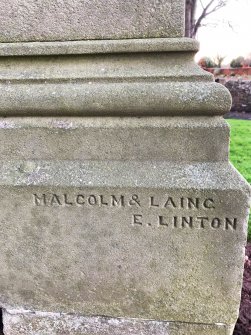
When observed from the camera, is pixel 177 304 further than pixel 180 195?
Yes

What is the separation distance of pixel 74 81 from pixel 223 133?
0.86 metres

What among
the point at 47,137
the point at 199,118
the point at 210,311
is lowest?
the point at 210,311

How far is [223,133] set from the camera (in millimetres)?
1826

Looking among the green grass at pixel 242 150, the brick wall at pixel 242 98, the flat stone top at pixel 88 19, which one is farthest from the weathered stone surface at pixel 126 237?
the brick wall at pixel 242 98

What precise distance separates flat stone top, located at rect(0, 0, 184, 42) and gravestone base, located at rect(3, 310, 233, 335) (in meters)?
1.67

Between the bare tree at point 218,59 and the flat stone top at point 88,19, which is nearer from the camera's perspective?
the flat stone top at point 88,19

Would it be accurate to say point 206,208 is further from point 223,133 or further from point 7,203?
point 7,203

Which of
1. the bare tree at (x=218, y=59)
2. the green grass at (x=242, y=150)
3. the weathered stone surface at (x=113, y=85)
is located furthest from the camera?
the bare tree at (x=218, y=59)

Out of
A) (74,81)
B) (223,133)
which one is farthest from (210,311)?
(74,81)

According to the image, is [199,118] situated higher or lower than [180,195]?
higher

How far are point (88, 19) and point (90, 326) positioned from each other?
1.82m

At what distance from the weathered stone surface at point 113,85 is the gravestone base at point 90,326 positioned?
48.8 inches

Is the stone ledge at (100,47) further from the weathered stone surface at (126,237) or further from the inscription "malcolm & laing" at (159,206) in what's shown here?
the inscription "malcolm & laing" at (159,206)

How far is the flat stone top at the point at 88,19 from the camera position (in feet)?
6.28
